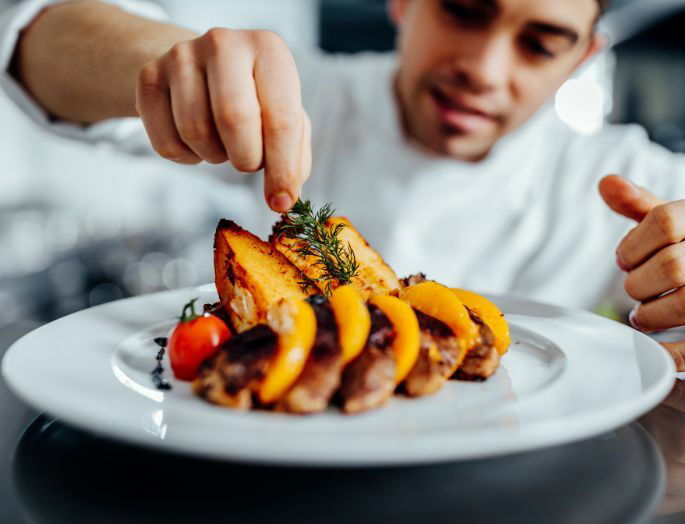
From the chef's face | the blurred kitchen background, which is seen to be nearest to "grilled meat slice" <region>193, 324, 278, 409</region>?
the chef's face

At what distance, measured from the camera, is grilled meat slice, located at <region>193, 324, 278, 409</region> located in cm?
76

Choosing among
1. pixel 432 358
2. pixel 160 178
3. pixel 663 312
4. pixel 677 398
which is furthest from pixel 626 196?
pixel 160 178

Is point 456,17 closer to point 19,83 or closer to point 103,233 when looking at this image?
point 19,83

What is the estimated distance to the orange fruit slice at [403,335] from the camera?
85cm

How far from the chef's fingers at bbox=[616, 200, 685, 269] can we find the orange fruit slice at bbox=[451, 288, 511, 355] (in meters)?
0.46

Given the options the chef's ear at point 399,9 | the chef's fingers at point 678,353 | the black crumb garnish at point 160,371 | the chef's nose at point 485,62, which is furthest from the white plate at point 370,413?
the chef's ear at point 399,9

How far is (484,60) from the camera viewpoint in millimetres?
2230

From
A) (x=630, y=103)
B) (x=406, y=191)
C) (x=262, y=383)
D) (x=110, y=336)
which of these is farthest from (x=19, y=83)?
(x=630, y=103)

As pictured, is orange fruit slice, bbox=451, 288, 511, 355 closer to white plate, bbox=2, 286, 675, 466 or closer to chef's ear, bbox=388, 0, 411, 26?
white plate, bbox=2, 286, 675, 466

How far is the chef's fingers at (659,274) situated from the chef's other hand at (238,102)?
0.78m

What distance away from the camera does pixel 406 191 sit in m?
2.83

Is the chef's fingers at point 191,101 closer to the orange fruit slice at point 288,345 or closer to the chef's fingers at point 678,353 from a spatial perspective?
the orange fruit slice at point 288,345

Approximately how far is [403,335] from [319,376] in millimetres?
161

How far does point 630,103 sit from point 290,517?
624cm
